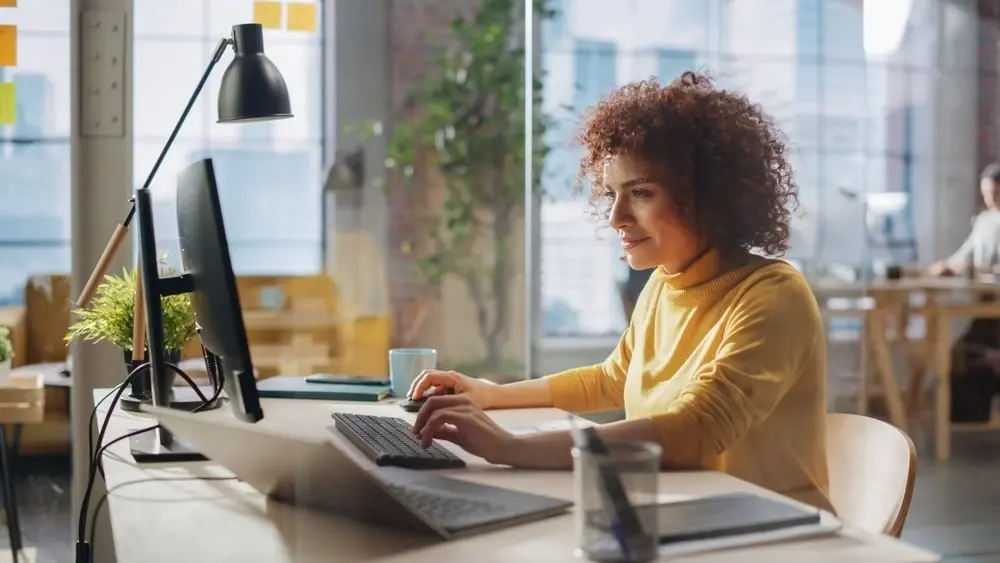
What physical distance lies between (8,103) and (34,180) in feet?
0.66

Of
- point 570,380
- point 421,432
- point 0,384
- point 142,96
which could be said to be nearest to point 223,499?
point 421,432

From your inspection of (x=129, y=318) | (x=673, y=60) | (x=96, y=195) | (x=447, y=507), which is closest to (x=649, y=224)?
(x=447, y=507)

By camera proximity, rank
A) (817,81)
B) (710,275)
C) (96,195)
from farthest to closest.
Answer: (817,81)
(96,195)
(710,275)

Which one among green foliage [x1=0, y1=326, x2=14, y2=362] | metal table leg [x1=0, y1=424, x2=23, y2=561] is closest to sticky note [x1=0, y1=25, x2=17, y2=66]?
green foliage [x1=0, y1=326, x2=14, y2=362]

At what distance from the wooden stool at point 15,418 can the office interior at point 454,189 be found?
0.02 meters

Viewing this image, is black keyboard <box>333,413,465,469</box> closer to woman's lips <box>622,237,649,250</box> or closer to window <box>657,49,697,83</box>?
woman's lips <box>622,237,649,250</box>

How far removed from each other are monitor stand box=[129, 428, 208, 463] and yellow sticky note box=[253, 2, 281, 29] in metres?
1.83

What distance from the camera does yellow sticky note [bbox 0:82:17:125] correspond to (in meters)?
2.88

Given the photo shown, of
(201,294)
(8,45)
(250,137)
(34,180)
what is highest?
(8,45)

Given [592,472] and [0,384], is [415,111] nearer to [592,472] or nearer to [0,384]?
[0,384]

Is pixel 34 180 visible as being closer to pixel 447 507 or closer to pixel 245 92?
pixel 245 92

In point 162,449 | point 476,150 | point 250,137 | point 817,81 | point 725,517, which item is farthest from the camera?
point 476,150

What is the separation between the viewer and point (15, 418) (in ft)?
9.47

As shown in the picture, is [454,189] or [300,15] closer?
[300,15]
